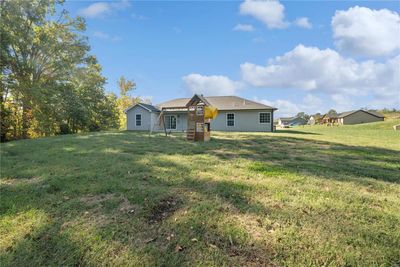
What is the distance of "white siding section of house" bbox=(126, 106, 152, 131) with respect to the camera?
24609mm

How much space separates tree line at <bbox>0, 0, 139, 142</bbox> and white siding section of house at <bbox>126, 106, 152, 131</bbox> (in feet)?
12.5

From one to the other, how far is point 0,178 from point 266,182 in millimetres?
5284

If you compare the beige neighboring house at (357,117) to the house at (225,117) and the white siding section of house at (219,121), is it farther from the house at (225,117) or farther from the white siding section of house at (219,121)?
the white siding section of house at (219,121)

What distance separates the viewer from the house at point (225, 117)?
75.7 ft

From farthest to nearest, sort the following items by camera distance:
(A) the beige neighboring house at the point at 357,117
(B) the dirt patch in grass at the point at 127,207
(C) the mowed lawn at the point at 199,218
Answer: (A) the beige neighboring house at the point at 357,117
(B) the dirt patch in grass at the point at 127,207
(C) the mowed lawn at the point at 199,218

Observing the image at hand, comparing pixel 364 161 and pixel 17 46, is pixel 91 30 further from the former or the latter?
pixel 364 161

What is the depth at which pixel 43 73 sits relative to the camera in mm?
22828

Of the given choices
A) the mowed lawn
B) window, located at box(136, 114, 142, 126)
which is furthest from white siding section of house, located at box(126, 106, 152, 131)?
the mowed lawn

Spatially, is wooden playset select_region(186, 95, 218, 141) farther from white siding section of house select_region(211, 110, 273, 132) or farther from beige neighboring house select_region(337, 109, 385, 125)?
beige neighboring house select_region(337, 109, 385, 125)

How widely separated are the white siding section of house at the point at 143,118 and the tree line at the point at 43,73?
12.5ft

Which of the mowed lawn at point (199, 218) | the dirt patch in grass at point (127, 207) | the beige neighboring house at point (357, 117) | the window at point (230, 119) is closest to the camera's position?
the mowed lawn at point (199, 218)

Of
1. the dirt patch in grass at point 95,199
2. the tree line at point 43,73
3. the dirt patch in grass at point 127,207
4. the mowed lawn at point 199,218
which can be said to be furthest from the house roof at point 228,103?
the dirt patch in grass at point 127,207

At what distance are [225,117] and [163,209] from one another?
69.9 feet

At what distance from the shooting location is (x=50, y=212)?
337 cm
